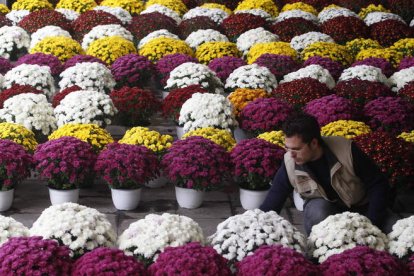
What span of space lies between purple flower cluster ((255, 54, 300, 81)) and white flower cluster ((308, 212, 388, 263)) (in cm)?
444

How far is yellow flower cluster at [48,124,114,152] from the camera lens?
22.7 feet

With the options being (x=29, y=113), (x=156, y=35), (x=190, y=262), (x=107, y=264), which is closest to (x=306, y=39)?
(x=156, y=35)

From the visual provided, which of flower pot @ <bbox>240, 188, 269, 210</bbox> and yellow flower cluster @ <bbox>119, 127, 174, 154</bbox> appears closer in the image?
flower pot @ <bbox>240, 188, 269, 210</bbox>

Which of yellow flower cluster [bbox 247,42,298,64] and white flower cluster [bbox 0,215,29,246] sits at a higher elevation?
white flower cluster [bbox 0,215,29,246]

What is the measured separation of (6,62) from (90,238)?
16.4ft

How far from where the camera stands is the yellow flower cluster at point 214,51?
9922 mm

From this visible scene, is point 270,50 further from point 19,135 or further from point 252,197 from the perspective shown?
point 19,135

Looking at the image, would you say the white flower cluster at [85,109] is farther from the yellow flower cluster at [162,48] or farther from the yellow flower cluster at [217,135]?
the yellow flower cluster at [162,48]

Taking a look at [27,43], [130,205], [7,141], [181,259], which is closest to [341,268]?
[181,259]

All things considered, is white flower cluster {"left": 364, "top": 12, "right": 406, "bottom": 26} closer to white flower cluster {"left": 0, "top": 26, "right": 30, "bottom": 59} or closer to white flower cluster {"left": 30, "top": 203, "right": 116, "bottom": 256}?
white flower cluster {"left": 0, "top": 26, "right": 30, "bottom": 59}

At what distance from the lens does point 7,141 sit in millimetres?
6480

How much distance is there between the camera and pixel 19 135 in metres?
6.95

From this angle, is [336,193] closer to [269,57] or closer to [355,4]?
[269,57]

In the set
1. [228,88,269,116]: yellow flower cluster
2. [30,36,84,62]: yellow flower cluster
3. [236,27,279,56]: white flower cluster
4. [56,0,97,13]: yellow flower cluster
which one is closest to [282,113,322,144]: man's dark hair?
[228,88,269,116]: yellow flower cluster
